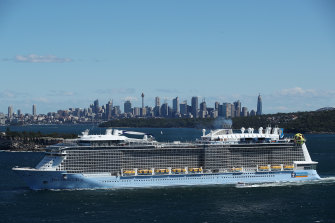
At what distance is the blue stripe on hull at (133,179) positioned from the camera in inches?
2325

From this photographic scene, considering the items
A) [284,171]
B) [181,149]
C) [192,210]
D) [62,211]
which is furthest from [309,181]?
[62,211]

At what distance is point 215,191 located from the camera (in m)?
59.9

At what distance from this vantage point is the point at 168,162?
6378cm

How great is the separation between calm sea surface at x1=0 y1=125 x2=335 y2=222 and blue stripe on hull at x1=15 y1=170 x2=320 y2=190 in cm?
121

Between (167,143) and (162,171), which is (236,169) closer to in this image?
(167,143)

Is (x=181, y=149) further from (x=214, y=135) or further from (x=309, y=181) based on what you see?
(x=309, y=181)

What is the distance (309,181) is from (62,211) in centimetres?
3168

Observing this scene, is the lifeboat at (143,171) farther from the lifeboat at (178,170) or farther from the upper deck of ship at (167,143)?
the lifeboat at (178,170)

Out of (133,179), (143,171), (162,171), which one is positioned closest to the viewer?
(133,179)

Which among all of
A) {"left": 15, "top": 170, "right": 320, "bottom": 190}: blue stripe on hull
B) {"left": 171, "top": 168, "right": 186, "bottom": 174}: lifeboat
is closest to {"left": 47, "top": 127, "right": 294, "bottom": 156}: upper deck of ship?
{"left": 171, "top": 168, "right": 186, "bottom": 174}: lifeboat

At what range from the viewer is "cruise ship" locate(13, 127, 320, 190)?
59469 millimetres

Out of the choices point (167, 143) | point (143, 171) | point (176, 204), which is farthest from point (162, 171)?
point (176, 204)

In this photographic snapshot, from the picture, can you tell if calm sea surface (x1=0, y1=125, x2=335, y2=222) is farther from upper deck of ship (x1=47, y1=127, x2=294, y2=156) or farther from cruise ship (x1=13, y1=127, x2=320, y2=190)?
upper deck of ship (x1=47, y1=127, x2=294, y2=156)

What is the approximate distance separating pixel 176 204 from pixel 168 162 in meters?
11.1
